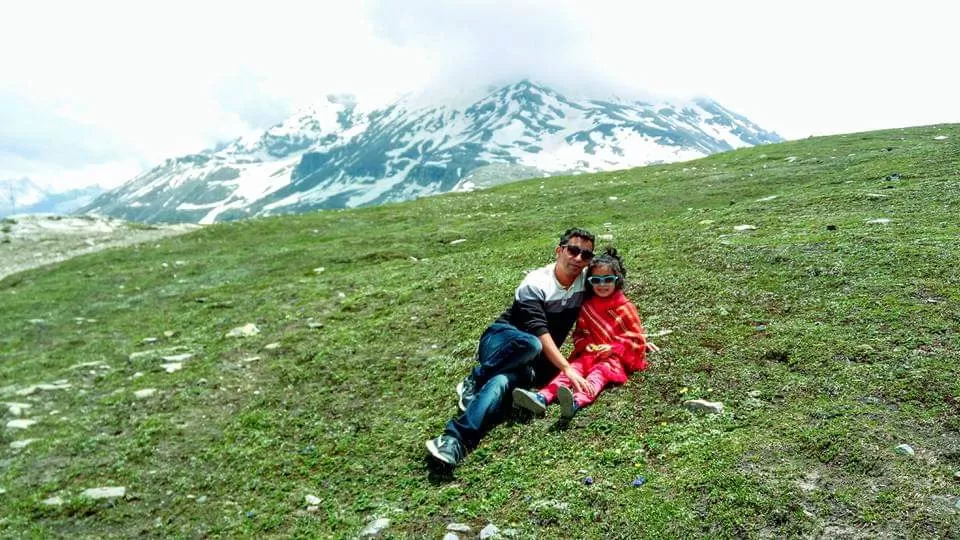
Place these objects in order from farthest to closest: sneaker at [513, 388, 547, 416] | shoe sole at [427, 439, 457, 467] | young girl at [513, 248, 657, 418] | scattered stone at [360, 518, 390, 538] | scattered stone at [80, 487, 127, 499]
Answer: scattered stone at [80, 487, 127, 499]
young girl at [513, 248, 657, 418]
sneaker at [513, 388, 547, 416]
shoe sole at [427, 439, 457, 467]
scattered stone at [360, 518, 390, 538]

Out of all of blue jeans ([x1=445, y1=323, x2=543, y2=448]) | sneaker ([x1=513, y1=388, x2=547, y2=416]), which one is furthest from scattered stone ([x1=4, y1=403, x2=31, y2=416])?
sneaker ([x1=513, y1=388, x2=547, y2=416])

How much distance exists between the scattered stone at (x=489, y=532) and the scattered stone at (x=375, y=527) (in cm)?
148

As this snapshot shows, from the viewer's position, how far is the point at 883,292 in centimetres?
1178

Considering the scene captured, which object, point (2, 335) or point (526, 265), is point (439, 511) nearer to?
point (526, 265)

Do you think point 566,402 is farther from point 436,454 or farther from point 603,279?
point 603,279

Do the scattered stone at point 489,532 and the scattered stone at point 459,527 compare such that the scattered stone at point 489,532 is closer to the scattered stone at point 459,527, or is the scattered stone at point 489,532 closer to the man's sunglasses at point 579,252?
the scattered stone at point 459,527

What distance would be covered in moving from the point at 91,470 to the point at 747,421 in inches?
459

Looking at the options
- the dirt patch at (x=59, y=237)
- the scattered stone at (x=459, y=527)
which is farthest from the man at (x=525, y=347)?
the dirt patch at (x=59, y=237)

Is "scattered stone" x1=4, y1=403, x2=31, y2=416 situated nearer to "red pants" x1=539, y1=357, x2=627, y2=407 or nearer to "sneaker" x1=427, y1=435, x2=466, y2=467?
"sneaker" x1=427, y1=435, x2=466, y2=467

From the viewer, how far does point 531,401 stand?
976 centimetres

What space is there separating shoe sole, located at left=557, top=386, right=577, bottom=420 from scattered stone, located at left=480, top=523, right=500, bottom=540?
2324mm

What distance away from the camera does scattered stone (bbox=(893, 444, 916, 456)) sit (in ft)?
24.1

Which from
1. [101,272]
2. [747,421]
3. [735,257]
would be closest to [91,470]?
[747,421]

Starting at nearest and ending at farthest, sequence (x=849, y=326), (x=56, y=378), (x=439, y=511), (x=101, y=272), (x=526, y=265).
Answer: (x=439, y=511) < (x=849, y=326) < (x=56, y=378) < (x=526, y=265) < (x=101, y=272)
